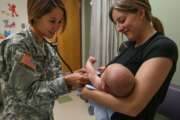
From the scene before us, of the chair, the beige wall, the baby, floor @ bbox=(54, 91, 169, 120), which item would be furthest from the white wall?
the beige wall

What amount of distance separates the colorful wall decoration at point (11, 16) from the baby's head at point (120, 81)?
3628 millimetres

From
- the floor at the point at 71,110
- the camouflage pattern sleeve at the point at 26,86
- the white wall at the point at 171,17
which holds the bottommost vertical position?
the floor at the point at 71,110

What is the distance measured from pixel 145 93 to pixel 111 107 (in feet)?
0.54

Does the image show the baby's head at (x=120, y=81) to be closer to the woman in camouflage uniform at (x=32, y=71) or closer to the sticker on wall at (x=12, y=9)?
the woman in camouflage uniform at (x=32, y=71)

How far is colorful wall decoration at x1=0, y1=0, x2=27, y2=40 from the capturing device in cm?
431

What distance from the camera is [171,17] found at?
2.55 m

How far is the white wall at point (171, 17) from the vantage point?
2490mm

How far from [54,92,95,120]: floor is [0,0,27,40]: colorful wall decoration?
1556mm

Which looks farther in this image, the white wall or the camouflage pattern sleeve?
the white wall

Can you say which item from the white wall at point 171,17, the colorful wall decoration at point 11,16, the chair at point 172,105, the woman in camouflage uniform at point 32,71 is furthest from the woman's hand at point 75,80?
the colorful wall decoration at point 11,16

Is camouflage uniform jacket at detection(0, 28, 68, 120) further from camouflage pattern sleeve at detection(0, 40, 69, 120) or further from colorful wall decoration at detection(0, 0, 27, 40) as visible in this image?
colorful wall decoration at detection(0, 0, 27, 40)

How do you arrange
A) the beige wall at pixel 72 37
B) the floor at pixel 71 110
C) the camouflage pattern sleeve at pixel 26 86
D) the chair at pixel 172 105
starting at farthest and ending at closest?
the beige wall at pixel 72 37 → the floor at pixel 71 110 → the chair at pixel 172 105 → the camouflage pattern sleeve at pixel 26 86

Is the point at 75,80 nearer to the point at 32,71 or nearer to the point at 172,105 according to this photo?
the point at 32,71

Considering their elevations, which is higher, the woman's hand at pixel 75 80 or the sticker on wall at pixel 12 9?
the sticker on wall at pixel 12 9
